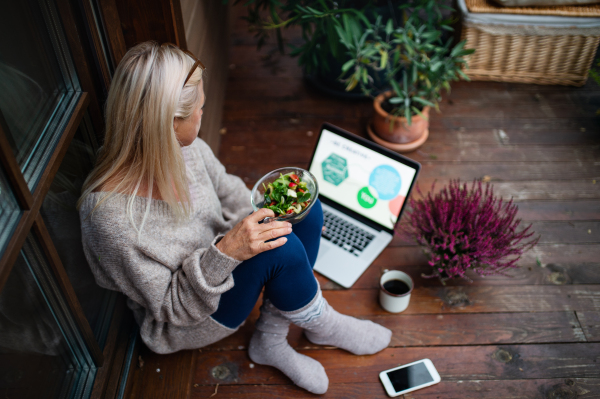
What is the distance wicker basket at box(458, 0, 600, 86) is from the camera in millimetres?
2383

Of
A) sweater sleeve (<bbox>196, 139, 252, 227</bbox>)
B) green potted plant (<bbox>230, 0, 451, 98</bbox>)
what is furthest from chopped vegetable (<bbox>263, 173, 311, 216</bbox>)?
green potted plant (<bbox>230, 0, 451, 98</bbox>)

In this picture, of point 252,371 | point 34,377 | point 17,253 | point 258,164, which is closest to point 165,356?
point 252,371

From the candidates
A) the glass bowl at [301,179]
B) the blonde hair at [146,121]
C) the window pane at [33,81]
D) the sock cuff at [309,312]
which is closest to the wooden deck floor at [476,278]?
the sock cuff at [309,312]

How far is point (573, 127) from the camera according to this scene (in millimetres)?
2357

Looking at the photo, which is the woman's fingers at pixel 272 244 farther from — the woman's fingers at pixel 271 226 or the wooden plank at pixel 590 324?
the wooden plank at pixel 590 324

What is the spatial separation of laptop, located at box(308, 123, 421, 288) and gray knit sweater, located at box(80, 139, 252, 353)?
1.67ft

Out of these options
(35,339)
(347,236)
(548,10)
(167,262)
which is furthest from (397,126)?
(35,339)

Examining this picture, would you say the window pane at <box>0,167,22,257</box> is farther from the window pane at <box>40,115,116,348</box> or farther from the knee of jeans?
the knee of jeans

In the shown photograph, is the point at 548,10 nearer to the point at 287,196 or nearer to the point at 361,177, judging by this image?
the point at 361,177

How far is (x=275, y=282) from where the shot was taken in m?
1.29

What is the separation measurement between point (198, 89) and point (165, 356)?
2.81ft

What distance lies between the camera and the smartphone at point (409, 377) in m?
1.45

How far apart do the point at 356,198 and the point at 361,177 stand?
8cm

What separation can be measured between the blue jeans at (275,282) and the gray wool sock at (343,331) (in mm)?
87
